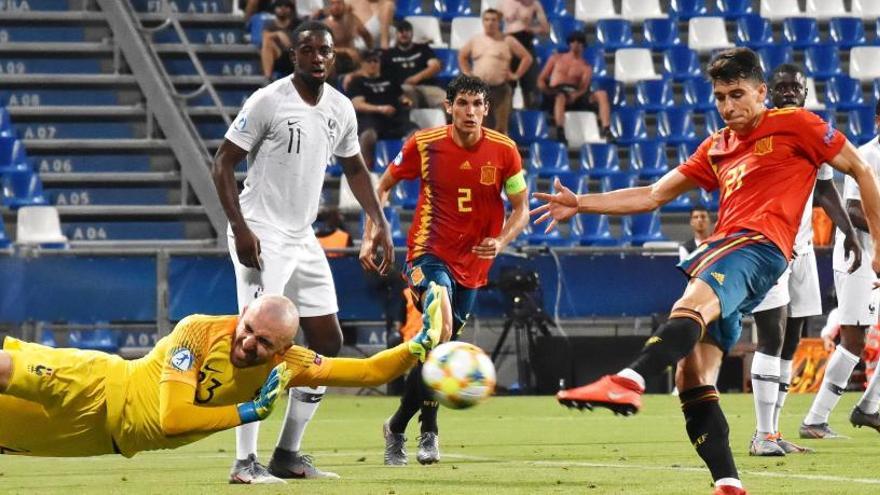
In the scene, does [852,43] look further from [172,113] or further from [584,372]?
[172,113]

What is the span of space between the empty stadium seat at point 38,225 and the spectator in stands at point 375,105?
3.97 m

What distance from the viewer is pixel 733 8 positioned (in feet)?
82.2

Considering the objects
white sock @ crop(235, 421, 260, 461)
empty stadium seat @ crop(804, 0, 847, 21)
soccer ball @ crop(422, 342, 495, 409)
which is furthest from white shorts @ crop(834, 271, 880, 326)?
empty stadium seat @ crop(804, 0, 847, 21)

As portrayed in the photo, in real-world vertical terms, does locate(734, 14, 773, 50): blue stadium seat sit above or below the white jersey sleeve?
above

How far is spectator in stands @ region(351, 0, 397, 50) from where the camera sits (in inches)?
865

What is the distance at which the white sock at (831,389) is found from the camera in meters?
11.9

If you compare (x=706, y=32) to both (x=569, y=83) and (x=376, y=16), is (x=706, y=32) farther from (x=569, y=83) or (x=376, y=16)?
(x=376, y=16)

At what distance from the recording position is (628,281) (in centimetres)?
1842

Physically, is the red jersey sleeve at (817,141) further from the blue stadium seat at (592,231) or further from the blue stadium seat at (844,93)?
the blue stadium seat at (844,93)

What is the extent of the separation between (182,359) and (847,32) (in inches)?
786

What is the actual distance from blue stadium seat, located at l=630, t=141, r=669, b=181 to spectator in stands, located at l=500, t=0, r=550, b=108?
161cm

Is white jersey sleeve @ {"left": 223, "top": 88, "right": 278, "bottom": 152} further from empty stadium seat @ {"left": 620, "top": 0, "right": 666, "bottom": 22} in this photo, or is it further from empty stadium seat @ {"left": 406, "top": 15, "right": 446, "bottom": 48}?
empty stadium seat @ {"left": 620, "top": 0, "right": 666, "bottom": 22}

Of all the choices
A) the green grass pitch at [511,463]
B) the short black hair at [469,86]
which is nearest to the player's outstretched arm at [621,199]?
the green grass pitch at [511,463]

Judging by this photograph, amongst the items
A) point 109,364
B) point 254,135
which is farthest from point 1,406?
point 254,135
